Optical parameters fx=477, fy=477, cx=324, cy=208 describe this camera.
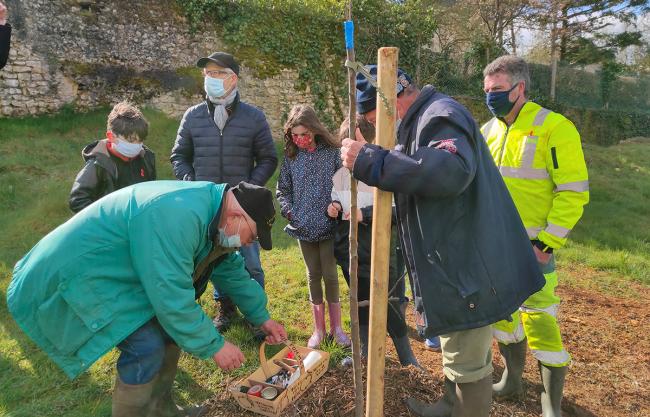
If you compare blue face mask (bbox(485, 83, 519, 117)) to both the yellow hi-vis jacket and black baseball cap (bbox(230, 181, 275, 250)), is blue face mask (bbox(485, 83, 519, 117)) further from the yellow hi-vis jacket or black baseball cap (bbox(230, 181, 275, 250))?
black baseball cap (bbox(230, 181, 275, 250))

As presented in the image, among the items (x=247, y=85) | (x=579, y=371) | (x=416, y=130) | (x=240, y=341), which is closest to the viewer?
(x=416, y=130)

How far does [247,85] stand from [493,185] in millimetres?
9564

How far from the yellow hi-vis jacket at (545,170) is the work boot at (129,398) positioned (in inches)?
96.0

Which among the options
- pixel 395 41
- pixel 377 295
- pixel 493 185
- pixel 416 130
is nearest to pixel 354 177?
pixel 416 130

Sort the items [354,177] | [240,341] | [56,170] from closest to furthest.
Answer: [354,177], [240,341], [56,170]

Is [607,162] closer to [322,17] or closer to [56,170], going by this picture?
[322,17]

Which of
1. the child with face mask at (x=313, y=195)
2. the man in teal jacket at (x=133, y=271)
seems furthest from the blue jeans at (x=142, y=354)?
the child with face mask at (x=313, y=195)

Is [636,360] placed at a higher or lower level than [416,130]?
lower

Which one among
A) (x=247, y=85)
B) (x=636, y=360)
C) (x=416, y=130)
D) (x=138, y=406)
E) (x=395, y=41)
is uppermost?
(x=395, y=41)

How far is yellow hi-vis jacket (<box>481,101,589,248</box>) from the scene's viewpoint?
Answer: 9.48ft

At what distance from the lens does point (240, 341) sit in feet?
12.8

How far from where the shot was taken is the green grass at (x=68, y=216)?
3297 mm

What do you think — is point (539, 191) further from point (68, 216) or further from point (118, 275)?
point (68, 216)

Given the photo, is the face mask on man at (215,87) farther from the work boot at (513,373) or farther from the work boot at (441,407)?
the work boot at (513,373)
